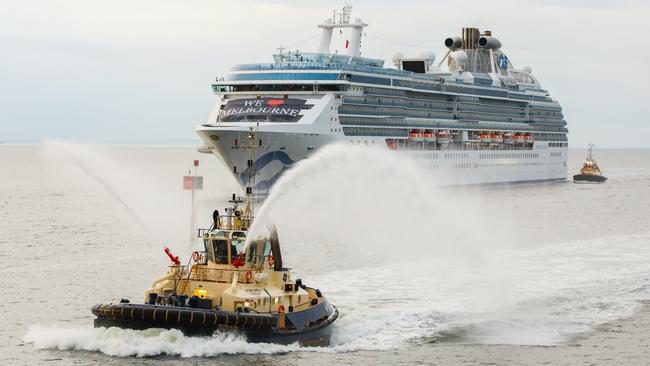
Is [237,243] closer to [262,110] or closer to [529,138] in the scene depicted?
[262,110]

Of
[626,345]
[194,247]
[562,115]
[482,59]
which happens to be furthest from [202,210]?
[562,115]

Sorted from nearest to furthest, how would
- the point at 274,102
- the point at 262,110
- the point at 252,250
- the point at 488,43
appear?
the point at 252,250, the point at 262,110, the point at 274,102, the point at 488,43

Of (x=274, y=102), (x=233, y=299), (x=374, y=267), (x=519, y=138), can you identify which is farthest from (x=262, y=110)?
(x=233, y=299)

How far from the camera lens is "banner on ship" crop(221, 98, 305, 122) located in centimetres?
11450

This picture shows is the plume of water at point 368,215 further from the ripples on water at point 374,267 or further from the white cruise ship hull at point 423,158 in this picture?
the white cruise ship hull at point 423,158

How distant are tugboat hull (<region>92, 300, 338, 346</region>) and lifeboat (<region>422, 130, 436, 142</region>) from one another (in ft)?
347

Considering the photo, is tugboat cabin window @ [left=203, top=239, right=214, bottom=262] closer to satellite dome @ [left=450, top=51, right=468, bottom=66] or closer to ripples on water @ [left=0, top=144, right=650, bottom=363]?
ripples on water @ [left=0, top=144, right=650, bottom=363]

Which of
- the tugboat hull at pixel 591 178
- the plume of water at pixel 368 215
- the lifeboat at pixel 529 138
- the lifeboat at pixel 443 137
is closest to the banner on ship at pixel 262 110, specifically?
the plume of water at pixel 368 215

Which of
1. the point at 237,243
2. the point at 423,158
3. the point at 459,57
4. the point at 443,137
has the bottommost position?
the point at 237,243

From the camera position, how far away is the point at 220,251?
3941 cm

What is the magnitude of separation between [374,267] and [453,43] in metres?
121

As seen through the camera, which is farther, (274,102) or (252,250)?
(274,102)

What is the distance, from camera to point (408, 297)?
52.4 meters

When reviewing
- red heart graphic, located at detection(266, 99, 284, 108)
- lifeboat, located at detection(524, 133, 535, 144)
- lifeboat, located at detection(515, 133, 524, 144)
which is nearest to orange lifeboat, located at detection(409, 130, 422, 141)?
red heart graphic, located at detection(266, 99, 284, 108)
